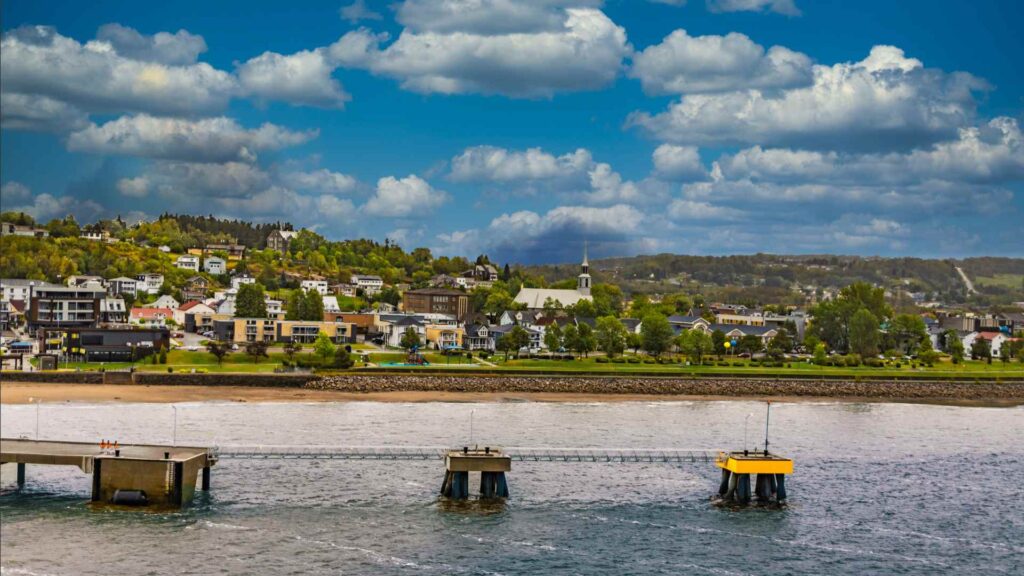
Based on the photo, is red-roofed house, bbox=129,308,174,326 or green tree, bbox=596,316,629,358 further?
red-roofed house, bbox=129,308,174,326

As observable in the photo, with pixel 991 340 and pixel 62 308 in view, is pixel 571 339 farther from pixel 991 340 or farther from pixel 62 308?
pixel 991 340

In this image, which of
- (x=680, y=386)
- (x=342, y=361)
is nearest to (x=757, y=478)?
(x=680, y=386)

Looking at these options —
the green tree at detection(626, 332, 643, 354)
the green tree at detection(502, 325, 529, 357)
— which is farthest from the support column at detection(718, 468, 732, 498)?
the green tree at detection(626, 332, 643, 354)

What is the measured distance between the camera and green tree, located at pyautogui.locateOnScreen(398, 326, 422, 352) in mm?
87188

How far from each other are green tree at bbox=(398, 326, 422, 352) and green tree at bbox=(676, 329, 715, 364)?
22.8 m

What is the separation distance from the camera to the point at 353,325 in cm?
9519

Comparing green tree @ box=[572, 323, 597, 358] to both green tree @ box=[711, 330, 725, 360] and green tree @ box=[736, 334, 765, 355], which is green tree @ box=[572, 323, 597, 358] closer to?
green tree @ box=[711, 330, 725, 360]

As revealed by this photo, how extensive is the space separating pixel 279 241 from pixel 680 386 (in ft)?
399

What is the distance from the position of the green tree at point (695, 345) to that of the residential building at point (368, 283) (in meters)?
61.4

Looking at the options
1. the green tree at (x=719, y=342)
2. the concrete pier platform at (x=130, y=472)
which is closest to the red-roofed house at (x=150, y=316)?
the green tree at (x=719, y=342)

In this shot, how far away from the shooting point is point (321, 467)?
128 feet

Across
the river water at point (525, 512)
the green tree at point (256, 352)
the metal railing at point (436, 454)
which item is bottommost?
the river water at point (525, 512)

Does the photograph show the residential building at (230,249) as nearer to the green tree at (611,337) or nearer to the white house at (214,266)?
the white house at (214,266)

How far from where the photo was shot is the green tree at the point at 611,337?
298ft
